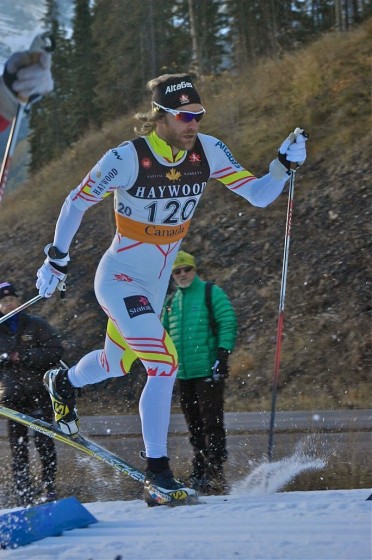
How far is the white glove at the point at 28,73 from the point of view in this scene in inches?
156

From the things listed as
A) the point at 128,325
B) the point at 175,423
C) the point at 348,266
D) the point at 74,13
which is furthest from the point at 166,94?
the point at 74,13

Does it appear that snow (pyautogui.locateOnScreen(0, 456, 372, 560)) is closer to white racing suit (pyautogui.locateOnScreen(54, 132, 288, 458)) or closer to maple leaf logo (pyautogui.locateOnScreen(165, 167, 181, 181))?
white racing suit (pyautogui.locateOnScreen(54, 132, 288, 458))

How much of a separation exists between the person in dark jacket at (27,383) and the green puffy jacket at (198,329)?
0.91 m

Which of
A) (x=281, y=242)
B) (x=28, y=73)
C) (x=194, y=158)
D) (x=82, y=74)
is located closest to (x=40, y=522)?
(x=28, y=73)

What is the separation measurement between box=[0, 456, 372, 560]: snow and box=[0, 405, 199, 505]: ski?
14 centimetres

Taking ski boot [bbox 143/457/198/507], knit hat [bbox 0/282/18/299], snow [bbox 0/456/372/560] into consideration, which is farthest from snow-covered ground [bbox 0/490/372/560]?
knit hat [bbox 0/282/18/299]

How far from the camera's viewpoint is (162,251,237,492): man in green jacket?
678 centimetres

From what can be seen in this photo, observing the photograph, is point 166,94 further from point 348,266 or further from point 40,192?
point 40,192

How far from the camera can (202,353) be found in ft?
22.4

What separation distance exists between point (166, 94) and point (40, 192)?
73.8 feet

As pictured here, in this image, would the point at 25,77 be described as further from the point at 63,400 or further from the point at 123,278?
the point at 63,400

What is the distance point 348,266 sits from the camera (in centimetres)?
1619

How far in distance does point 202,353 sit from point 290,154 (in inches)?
71.8

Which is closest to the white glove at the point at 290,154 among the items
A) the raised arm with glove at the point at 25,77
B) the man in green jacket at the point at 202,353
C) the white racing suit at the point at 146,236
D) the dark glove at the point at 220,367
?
the white racing suit at the point at 146,236
